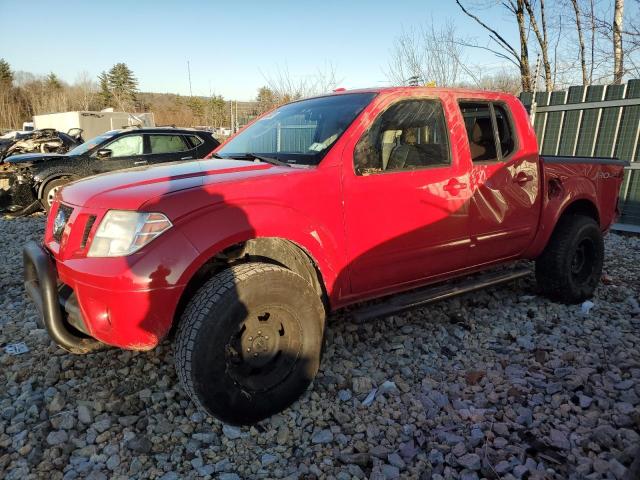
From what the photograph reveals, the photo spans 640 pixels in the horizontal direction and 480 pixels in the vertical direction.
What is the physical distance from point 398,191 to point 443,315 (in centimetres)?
151

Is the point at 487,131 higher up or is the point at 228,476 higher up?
the point at 487,131

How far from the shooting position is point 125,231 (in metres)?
2.10

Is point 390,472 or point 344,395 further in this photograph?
point 344,395

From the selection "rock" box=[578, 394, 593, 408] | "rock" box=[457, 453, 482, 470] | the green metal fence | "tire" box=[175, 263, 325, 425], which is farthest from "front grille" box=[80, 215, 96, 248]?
the green metal fence

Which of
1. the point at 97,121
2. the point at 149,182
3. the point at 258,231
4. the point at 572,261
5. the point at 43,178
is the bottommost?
the point at 572,261

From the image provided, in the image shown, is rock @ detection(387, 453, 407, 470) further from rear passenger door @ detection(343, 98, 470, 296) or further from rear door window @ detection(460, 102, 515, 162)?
rear door window @ detection(460, 102, 515, 162)

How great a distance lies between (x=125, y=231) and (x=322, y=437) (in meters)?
1.46

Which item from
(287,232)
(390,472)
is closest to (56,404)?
(287,232)

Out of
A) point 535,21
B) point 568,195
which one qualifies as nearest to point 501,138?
point 568,195

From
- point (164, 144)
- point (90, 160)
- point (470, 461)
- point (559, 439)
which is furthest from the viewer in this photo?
point (164, 144)

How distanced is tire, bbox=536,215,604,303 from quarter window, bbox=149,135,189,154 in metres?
6.50

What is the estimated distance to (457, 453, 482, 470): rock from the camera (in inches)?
81.2

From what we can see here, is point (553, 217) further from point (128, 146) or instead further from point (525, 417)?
point (128, 146)

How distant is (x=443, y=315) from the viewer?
380cm
